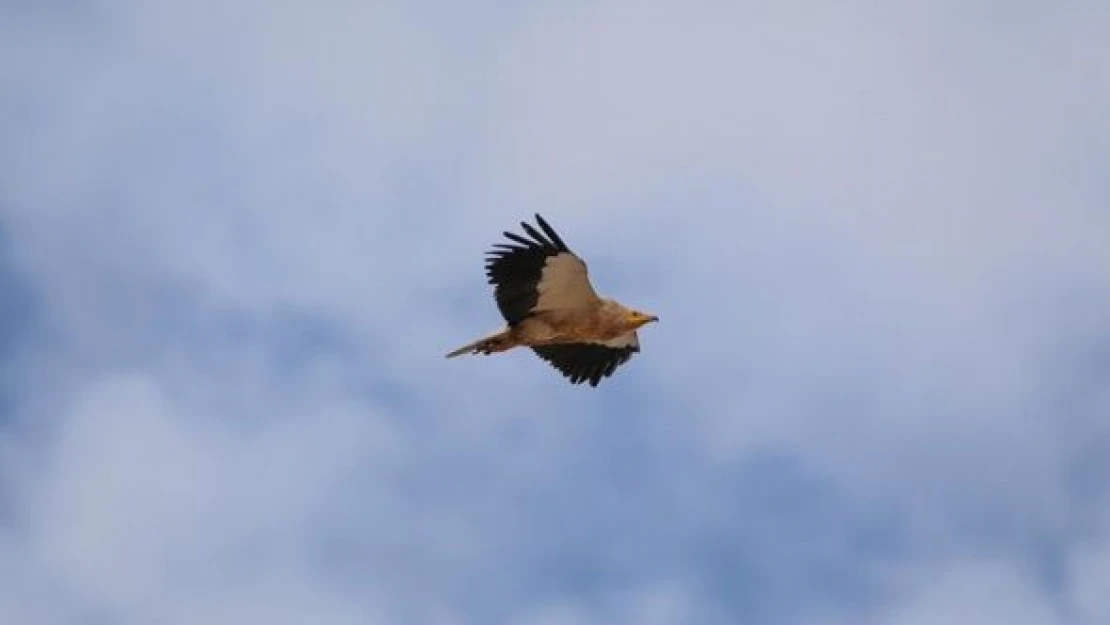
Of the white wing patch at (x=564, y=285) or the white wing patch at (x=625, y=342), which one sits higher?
the white wing patch at (x=625, y=342)

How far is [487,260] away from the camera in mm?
40281

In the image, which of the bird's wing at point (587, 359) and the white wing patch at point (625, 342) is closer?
the white wing patch at point (625, 342)

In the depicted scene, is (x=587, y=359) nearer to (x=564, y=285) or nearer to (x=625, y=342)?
(x=625, y=342)

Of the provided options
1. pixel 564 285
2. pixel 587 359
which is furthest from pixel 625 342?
pixel 564 285

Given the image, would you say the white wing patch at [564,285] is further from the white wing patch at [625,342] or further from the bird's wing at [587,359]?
the bird's wing at [587,359]

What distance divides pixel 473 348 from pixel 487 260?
1.78 metres

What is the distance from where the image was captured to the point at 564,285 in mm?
40625

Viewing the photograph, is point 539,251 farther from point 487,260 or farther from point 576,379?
point 576,379

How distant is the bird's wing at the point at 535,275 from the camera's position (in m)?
40.2

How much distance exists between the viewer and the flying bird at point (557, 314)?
4022 centimetres

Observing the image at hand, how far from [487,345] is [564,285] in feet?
6.10

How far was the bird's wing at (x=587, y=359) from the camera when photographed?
4291 centimetres

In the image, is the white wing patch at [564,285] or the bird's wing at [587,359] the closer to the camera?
the white wing patch at [564,285]

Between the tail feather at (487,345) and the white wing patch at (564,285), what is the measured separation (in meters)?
0.87
